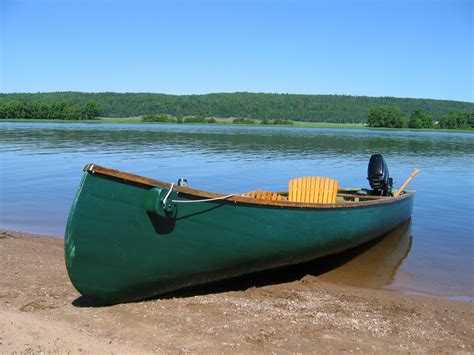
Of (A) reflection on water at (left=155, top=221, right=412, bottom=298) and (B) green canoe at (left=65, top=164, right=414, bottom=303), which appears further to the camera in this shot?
(A) reflection on water at (left=155, top=221, right=412, bottom=298)

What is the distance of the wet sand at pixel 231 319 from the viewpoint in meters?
5.24

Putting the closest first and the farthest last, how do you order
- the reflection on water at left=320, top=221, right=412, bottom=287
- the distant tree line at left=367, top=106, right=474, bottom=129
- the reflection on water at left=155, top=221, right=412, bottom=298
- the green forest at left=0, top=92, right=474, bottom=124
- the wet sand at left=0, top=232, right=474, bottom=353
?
the wet sand at left=0, top=232, right=474, bottom=353, the reflection on water at left=155, top=221, right=412, bottom=298, the reflection on water at left=320, top=221, right=412, bottom=287, the distant tree line at left=367, top=106, right=474, bottom=129, the green forest at left=0, top=92, right=474, bottom=124

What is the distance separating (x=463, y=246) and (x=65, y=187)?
1266 centimetres

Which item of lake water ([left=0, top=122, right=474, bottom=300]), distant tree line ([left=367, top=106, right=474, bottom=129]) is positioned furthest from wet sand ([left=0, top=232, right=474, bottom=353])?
distant tree line ([left=367, top=106, right=474, bottom=129])

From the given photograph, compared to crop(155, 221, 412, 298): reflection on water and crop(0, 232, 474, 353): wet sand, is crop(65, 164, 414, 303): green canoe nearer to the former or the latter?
crop(0, 232, 474, 353): wet sand

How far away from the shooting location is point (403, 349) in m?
5.61

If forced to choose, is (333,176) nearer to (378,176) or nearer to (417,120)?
(378,176)

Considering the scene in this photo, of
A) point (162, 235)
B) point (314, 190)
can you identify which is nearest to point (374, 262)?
point (314, 190)

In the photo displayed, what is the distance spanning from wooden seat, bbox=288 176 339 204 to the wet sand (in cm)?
228

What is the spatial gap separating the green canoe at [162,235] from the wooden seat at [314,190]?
7.56 ft

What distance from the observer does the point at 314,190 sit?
10.2 m

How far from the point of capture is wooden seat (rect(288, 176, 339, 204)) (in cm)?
1012

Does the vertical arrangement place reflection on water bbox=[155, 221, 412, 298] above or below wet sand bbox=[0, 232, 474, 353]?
below

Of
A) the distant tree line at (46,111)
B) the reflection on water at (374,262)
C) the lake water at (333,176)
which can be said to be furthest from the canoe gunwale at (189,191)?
the distant tree line at (46,111)
